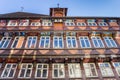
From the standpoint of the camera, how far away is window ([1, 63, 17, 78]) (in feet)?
42.2

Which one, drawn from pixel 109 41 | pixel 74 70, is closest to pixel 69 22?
pixel 109 41

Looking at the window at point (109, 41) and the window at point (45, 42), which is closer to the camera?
the window at point (45, 42)

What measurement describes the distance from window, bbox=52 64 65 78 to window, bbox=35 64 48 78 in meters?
0.63

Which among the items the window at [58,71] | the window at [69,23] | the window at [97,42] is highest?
the window at [69,23]

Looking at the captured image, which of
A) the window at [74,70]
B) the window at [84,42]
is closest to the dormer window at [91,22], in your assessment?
the window at [84,42]

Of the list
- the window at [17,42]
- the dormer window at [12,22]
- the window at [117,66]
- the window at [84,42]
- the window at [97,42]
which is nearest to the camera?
the window at [117,66]

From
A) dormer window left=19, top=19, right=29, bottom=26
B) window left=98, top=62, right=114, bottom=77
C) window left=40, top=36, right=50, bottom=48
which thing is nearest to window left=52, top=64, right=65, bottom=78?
window left=40, top=36, right=50, bottom=48

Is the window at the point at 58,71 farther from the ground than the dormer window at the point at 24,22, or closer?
closer

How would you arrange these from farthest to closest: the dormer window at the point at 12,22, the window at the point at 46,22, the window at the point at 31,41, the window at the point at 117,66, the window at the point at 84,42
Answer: the window at the point at 46,22 → the dormer window at the point at 12,22 → the window at the point at 84,42 → the window at the point at 31,41 → the window at the point at 117,66

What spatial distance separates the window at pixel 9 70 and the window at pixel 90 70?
18.6 ft

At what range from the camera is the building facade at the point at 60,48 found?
1320 cm

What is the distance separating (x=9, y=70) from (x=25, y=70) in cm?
124

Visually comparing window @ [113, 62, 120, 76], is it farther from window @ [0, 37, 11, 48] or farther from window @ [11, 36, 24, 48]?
window @ [0, 37, 11, 48]

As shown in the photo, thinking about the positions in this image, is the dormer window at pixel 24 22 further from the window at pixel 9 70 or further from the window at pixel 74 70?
the window at pixel 74 70
